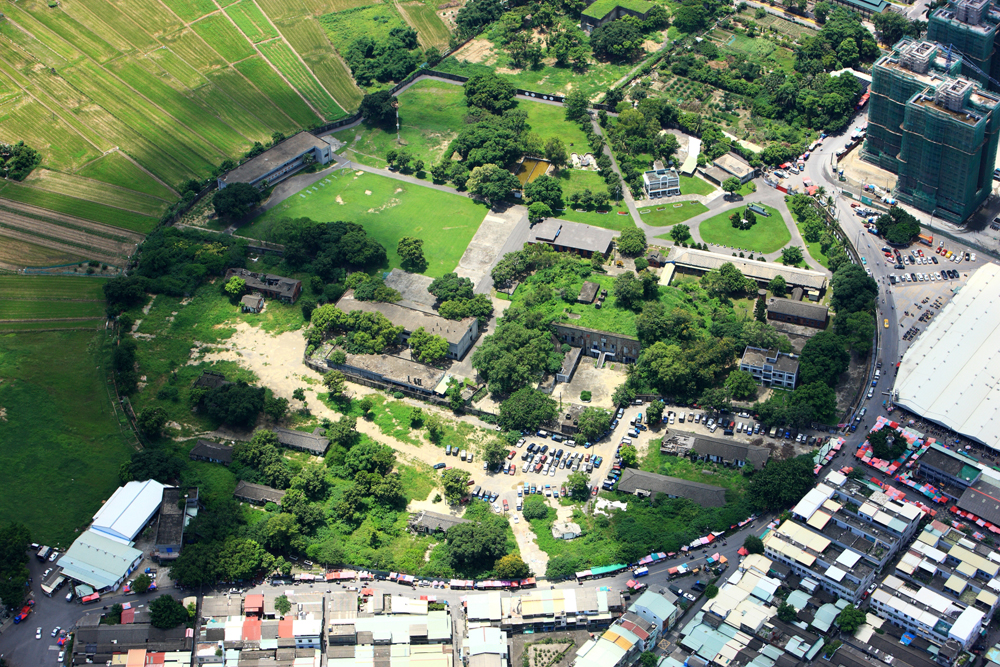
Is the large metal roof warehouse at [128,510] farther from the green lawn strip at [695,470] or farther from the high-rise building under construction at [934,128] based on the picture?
the high-rise building under construction at [934,128]

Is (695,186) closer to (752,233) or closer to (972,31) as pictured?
(752,233)

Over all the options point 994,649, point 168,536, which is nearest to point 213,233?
point 168,536

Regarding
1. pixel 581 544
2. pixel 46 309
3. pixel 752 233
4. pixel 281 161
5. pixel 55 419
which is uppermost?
pixel 281 161

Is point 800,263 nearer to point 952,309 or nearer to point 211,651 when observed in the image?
point 952,309

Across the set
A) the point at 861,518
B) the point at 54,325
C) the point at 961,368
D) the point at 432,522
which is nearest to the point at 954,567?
the point at 861,518

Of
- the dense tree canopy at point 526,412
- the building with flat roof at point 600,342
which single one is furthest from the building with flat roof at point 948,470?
the dense tree canopy at point 526,412
